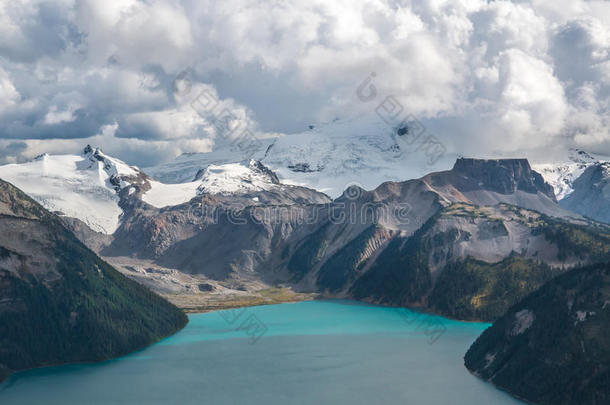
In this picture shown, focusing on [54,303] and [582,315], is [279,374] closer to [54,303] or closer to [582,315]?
[54,303]

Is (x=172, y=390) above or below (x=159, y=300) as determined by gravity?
below

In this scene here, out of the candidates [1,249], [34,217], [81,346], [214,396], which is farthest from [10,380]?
[34,217]

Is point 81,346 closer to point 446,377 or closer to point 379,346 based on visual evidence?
point 379,346

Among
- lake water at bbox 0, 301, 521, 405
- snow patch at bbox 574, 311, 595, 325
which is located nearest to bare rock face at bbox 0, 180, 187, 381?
lake water at bbox 0, 301, 521, 405

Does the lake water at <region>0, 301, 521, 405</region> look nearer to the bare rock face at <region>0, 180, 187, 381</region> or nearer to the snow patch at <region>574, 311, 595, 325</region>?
the bare rock face at <region>0, 180, 187, 381</region>

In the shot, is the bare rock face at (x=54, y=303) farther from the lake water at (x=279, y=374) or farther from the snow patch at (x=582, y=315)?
the snow patch at (x=582, y=315)

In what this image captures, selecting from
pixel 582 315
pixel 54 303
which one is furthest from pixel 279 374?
pixel 582 315

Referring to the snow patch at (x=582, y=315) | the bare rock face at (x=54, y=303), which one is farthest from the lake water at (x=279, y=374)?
the snow patch at (x=582, y=315)

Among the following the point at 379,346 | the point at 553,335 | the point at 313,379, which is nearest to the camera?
the point at 553,335

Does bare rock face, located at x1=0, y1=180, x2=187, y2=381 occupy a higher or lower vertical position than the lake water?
higher
